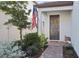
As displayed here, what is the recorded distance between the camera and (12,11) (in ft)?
22.4

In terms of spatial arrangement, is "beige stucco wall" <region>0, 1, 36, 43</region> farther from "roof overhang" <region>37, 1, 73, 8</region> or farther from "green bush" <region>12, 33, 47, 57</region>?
"roof overhang" <region>37, 1, 73, 8</region>

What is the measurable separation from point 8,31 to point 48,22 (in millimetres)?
4905

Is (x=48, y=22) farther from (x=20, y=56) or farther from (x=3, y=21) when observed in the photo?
(x=20, y=56)

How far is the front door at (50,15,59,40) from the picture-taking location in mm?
12055

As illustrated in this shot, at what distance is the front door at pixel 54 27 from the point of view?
475 inches

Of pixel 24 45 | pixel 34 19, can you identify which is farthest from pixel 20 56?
pixel 34 19

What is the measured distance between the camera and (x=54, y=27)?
1215cm

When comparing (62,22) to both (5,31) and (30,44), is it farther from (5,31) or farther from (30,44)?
(5,31)

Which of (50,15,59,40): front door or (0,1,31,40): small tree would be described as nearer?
(0,1,31,40): small tree

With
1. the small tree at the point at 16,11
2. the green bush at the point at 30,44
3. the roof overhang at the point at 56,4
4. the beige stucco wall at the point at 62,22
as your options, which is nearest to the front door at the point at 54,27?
the beige stucco wall at the point at 62,22

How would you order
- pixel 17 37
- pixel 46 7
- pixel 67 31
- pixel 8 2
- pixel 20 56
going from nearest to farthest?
pixel 20 56, pixel 8 2, pixel 17 37, pixel 46 7, pixel 67 31

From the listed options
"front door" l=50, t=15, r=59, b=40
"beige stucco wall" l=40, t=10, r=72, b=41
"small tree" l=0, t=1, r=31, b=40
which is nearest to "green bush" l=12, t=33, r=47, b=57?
"small tree" l=0, t=1, r=31, b=40

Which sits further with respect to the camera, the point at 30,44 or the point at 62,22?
the point at 62,22

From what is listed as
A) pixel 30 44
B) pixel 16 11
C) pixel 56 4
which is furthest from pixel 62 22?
pixel 16 11
